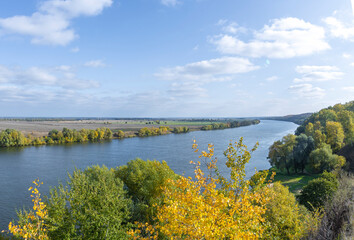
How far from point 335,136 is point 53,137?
307 ft

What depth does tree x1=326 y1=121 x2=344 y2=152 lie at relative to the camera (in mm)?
52531

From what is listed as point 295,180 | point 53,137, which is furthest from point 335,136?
point 53,137

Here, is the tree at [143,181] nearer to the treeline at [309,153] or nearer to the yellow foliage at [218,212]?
the yellow foliage at [218,212]

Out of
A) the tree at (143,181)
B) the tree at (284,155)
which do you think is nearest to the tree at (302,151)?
the tree at (284,155)

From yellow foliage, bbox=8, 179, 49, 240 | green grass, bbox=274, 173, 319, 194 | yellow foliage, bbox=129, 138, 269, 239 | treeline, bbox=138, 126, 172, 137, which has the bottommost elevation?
green grass, bbox=274, 173, 319, 194

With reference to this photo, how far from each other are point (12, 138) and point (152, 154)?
53.8 metres

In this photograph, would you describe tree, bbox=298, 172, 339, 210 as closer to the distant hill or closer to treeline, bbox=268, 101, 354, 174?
treeline, bbox=268, 101, 354, 174

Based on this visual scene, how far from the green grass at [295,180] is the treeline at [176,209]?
54.7 ft

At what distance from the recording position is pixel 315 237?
33.1 feet

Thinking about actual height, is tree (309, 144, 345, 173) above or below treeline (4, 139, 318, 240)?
below

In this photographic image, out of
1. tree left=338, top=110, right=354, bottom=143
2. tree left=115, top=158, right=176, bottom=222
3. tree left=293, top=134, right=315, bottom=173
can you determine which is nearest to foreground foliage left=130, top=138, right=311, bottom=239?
tree left=115, top=158, right=176, bottom=222

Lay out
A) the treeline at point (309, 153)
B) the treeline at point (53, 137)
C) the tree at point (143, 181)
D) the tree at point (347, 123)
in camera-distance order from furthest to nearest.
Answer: the treeline at point (53, 137)
the tree at point (347, 123)
the treeline at point (309, 153)
the tree at point (143, 181)

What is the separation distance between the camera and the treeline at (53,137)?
256 feet

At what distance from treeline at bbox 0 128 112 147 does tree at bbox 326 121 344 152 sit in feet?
274
